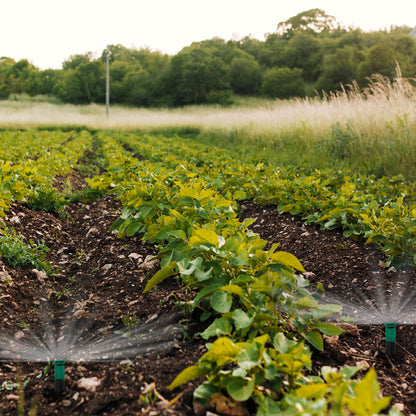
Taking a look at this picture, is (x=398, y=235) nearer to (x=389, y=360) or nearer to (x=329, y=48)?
(x=389, y=360)

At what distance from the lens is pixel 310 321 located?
1754mm

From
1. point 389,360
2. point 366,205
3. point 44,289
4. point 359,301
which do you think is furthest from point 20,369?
point 366,205

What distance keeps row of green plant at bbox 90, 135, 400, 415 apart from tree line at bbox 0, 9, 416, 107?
108 feet

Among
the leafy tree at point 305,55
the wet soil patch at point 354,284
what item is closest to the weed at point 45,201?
the wet soil patch at point 354,284

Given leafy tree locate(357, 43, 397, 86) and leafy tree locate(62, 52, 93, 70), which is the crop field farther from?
leafy tree locate(62, 52, 93, 70)

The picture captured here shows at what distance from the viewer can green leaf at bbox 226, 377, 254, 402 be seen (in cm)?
118

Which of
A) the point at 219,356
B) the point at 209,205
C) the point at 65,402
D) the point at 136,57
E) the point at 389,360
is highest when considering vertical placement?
the point at 136,57

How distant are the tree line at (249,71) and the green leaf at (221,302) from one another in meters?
33.3

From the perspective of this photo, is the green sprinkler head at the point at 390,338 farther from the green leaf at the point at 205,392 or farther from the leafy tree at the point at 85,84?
the leafy tree at the point at 85,84

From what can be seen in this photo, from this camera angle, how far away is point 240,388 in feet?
3.97

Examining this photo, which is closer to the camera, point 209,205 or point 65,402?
point 65,402

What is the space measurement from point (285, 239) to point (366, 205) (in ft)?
2.74

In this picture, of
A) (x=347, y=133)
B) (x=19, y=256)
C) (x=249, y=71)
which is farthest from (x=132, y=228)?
(x=249, y=71)

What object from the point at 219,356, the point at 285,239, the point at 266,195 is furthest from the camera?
the point at 266,195
